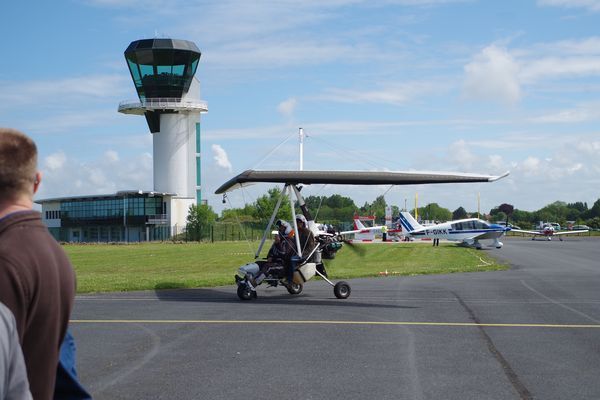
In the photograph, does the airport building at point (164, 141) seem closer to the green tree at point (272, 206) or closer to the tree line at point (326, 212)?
the tree line at point (326, 212)

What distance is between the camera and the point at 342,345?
9.70 meters

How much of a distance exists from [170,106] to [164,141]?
14.5 feet

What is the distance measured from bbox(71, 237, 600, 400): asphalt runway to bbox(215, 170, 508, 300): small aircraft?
420 millimetres

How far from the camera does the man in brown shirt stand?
8.13 feet

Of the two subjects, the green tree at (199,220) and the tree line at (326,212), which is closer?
the tree line at (326,212)

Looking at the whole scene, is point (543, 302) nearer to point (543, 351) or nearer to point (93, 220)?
point (543, 351)

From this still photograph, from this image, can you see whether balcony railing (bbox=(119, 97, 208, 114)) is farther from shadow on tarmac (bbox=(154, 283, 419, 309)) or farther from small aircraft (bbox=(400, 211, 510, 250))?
shadow on tarmac (bbox=(154, 283, 419, 309))

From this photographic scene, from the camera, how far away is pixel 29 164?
8.89 ft

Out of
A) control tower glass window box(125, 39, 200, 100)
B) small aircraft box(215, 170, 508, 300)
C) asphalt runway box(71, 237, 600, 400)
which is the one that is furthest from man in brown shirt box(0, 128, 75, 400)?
control tower glass window box(125, 39, 200, 100)

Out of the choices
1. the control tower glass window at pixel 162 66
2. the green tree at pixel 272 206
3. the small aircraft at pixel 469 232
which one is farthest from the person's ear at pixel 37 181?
the control tower glass window at pixel 162 66

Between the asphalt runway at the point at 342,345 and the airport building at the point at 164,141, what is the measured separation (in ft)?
203

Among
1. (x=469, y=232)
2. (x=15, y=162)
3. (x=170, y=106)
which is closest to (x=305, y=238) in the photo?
(x=15, y=162)

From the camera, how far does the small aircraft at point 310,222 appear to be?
51.2 ft

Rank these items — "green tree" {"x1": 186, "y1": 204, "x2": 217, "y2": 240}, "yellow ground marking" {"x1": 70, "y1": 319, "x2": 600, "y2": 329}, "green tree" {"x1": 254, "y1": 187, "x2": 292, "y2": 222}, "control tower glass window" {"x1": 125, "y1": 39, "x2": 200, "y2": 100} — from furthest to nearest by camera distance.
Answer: "green tree" {"x1": 186, "y1": 204, "x2": 217, "y2": 240}, "control tower glass window" {"x1": 125, "y1": 39, "x2": 200, "y2": 100}, "green tree" {"x1": 254, "y1": 187, "x2": 292, "y2": 222}, "yellow ground marking" {"x1": 70, "y1": 319, "x2": 600, "y2": 329}
